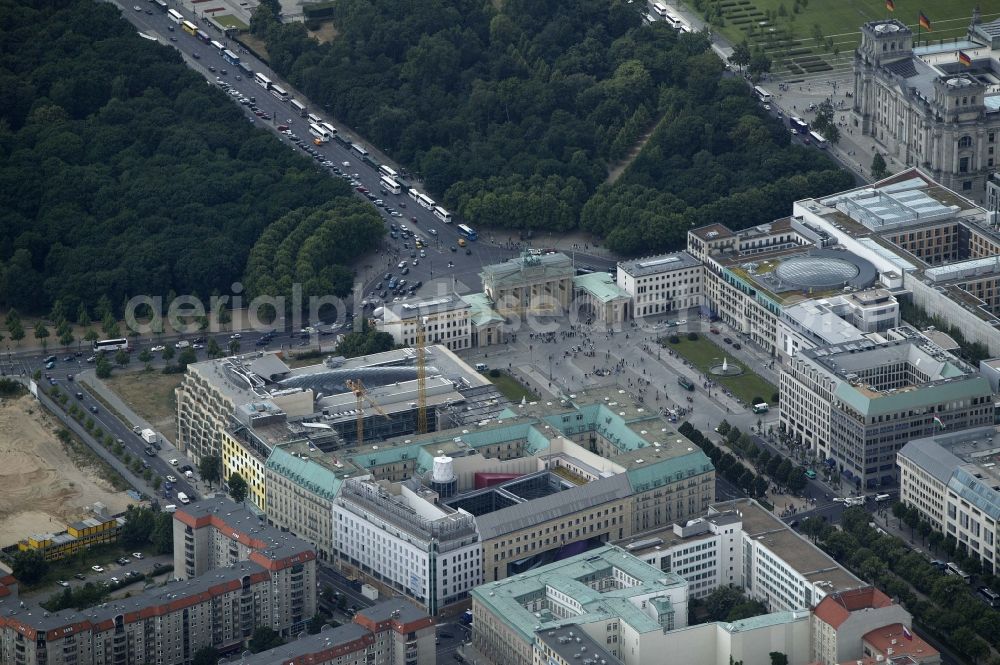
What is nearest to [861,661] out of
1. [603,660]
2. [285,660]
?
[603,660]

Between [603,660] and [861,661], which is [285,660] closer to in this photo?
[603,660]
